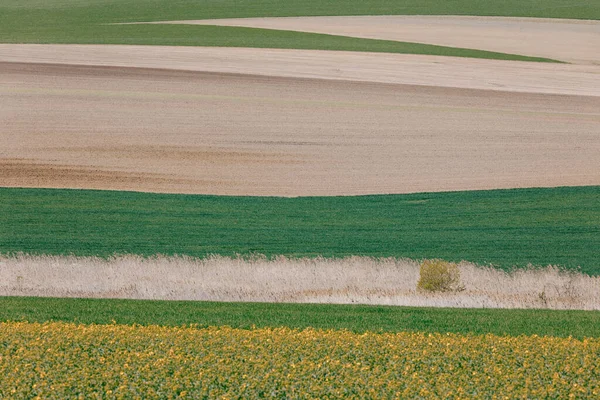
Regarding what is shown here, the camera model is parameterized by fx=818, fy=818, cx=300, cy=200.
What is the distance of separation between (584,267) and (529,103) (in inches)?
489

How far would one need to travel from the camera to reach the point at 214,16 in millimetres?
45750

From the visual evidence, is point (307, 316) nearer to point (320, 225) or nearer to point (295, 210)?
point (320, 225)

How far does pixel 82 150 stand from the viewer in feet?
80.8

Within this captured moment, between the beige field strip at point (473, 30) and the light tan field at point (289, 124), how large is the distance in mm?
3757

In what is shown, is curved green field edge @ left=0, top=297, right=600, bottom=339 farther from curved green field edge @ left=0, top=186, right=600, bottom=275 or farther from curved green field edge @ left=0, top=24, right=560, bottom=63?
curved green field edge @ left=0, top=24, right=560, bottom=63

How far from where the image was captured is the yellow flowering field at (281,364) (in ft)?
29.1

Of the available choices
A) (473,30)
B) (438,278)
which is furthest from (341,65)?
(438,278)

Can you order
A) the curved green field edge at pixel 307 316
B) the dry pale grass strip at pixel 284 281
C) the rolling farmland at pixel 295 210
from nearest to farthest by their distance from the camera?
the rolling farmland at pixel 295 210, the curved green field edge at pixel 307 316, the dry pale grass strip at pixel 284 281

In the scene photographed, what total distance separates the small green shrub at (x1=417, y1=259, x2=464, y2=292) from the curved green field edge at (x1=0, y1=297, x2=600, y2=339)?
5.63 feet

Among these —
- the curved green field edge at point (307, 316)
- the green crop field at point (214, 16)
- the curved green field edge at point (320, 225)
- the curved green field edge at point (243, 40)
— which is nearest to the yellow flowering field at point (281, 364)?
the curved green field edge at point (307, 316)

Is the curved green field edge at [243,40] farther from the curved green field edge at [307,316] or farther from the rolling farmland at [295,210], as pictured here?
the curved green field edge at [307,316]

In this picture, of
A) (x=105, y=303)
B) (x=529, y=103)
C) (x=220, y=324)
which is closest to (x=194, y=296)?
(x=105, y=303)

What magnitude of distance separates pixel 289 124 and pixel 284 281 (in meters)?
11.2

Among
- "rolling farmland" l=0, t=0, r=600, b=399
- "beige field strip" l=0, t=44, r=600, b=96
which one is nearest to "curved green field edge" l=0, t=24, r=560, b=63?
"rolling farmland" l=0, t=0, r=600, b=399
